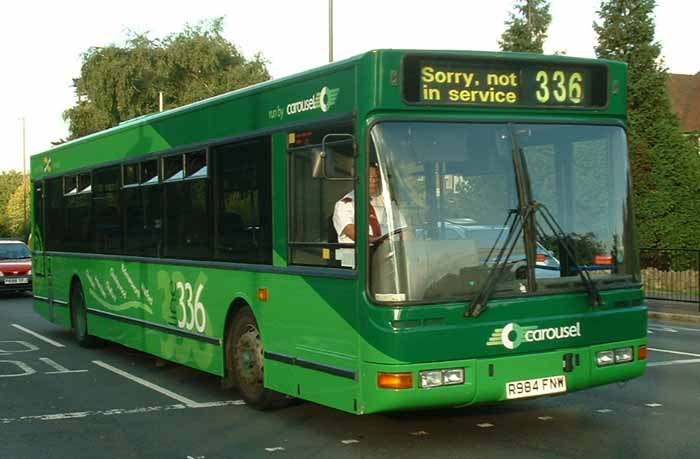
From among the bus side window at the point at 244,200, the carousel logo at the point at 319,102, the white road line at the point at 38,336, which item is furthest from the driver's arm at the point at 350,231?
the white road line at the point at 38,336

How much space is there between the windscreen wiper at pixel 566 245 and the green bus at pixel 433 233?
15mm

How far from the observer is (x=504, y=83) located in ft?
25.7

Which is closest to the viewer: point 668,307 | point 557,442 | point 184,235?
point 557,442

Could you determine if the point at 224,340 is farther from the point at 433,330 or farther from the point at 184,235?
the point at 433,330

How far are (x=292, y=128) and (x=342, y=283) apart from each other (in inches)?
61.6

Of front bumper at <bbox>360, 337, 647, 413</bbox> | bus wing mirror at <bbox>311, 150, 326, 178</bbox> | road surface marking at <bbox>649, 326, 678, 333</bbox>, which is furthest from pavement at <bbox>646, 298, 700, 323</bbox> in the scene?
bus wing mirror at <bbox>311, 150, 326, 178</bbox>

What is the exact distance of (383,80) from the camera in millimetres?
7367

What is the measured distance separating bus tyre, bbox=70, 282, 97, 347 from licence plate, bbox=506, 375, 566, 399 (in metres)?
8.74

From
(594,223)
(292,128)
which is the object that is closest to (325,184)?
(292,128)

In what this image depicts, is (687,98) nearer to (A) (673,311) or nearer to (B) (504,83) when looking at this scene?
(A) (673,311)

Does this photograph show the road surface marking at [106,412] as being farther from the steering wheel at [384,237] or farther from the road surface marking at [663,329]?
the road surface marking at [663,329]

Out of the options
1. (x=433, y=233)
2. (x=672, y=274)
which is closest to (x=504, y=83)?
(x=433, y=233)

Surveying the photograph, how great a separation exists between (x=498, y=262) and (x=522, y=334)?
58cm

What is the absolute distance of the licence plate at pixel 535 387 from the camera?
24.7 ft
